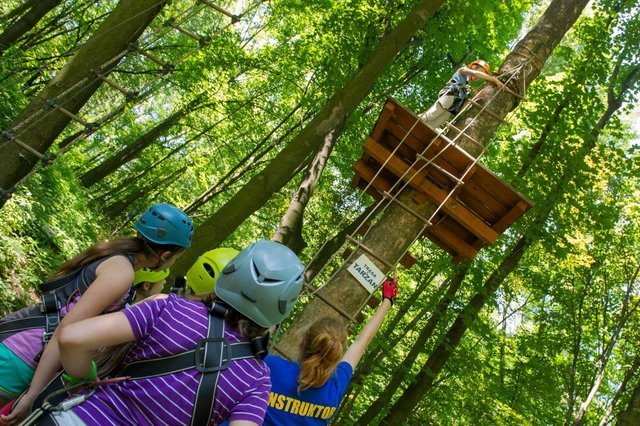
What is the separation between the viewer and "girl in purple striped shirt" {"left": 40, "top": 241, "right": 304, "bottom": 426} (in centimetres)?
153

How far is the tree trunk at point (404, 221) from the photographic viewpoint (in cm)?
407

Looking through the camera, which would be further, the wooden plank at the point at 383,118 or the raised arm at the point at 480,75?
the raised arm at the point at 480,75

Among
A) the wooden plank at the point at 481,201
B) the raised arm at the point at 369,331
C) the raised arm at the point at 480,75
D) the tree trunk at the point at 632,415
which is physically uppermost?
the raised arm at the point at 480,75

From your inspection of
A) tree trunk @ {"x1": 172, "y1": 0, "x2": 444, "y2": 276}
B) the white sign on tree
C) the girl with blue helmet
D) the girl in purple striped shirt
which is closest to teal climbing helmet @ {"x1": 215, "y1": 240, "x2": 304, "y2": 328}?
the girl in purple striped shirt

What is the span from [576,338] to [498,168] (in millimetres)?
3742

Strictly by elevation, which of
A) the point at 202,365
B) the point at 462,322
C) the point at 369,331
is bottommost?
the point at 202,365

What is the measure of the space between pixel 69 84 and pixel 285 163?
1.98m

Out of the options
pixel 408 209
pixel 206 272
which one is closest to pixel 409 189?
pixel 408 209

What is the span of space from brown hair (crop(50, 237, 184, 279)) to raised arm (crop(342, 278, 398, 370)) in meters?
0.98

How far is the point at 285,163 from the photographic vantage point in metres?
5.62

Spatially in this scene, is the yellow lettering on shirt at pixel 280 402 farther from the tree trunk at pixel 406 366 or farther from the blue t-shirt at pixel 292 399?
the tree trunk at pixel 406 366

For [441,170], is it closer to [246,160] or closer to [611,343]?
[611,343]

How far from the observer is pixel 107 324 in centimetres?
150

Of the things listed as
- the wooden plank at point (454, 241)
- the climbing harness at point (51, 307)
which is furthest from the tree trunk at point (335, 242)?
the climbing harness at point (51, 307)
